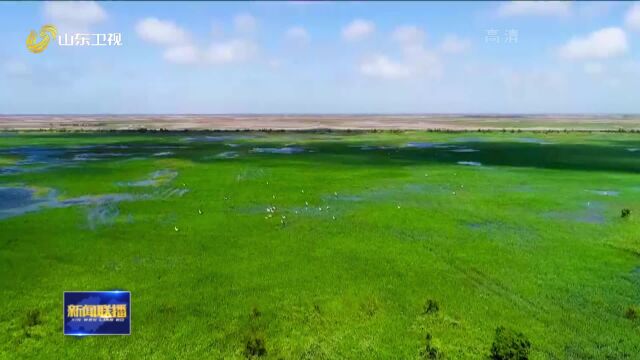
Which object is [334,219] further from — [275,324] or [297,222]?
[275,324]

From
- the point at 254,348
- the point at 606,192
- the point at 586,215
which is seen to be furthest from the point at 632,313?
the point at 606,192

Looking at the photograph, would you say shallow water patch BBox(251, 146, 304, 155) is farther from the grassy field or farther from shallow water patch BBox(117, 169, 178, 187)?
the grassy field

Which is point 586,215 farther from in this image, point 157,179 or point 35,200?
point 35,200

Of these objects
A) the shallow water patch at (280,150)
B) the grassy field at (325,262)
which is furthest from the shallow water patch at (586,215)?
the shallow water patch at (280,150)

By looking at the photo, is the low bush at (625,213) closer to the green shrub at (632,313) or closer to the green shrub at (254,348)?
the green shrub at (632,313)

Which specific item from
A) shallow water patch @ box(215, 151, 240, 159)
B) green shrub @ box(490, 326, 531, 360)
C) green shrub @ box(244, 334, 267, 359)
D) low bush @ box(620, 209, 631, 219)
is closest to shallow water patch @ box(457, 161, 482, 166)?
low bush @ box(620, 209, 631, 219)

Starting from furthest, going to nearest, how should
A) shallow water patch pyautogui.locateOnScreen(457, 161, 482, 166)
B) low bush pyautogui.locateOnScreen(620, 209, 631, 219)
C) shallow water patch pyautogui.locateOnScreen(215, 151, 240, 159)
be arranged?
shallow water patch pyautogui.locateOnScreen(215, 151, 240, 159)
shallow water patch pyautogui.locateOnScreen(457, 161, 482, 166)
low bush pyautogui.locateOnScreen(620, 209, 631, 219)
